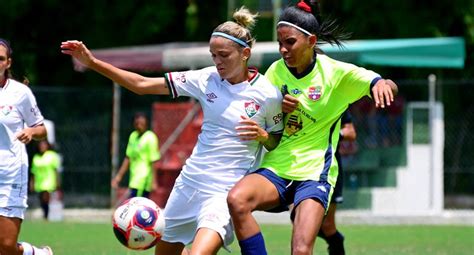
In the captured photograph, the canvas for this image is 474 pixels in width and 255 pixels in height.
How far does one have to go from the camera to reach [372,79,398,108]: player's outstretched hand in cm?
767

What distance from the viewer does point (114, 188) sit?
71.3 ft

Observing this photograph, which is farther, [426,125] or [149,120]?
[149,120]

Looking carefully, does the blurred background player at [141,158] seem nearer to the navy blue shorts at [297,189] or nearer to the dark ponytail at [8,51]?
the dark ponytail at [8,51]

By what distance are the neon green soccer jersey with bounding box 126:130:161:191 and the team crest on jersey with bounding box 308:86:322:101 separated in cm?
1046

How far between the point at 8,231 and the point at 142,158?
9.52m

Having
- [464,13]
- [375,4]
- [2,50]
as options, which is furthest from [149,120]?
[2,50]

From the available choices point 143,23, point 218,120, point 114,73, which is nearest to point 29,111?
point 114,73

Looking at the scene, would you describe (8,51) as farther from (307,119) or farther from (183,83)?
(307,119)

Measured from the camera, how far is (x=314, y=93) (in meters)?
8.09

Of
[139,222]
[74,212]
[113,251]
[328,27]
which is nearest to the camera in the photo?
[139,222]

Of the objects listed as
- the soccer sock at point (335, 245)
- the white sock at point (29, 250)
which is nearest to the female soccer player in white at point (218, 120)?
the white sock at point (29, 250)

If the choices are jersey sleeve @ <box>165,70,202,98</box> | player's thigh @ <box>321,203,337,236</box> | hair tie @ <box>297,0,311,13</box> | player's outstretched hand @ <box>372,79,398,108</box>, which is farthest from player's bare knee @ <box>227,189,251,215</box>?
player's thigh @ <box>321,203,337,236</box>

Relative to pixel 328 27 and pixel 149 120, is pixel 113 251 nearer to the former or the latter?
pixel 328 27

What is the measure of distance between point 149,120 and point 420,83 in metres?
5.99
